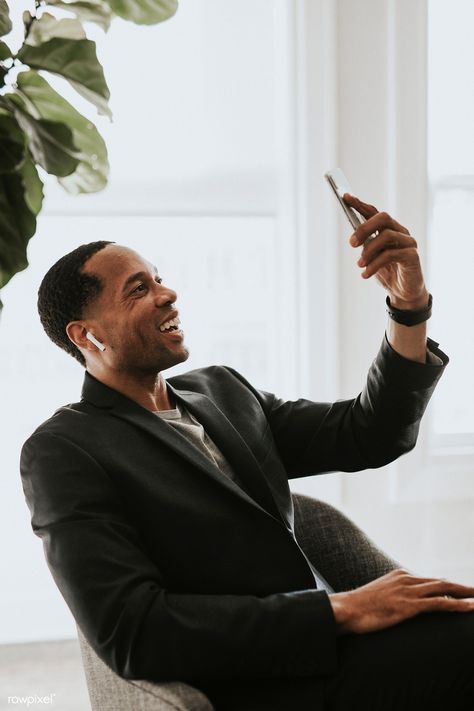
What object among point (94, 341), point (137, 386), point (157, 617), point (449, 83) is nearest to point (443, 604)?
point (157, 617)

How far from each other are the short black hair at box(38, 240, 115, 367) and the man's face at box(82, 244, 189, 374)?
0.05 feet

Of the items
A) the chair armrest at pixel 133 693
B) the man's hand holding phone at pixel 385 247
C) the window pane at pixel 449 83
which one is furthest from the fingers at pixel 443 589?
the window pane at pixel 449 83

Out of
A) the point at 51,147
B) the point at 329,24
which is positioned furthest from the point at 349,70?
the point at 51,147

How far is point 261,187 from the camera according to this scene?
2.81 meters

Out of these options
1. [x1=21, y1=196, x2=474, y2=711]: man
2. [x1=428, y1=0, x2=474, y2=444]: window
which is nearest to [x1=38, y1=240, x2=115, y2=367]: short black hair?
[x1=21, y1=196, x2=474, y2=711]: man

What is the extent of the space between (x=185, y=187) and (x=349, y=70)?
717 mm

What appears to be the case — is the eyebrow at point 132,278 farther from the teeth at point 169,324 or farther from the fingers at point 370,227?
the fingers at point 370,227

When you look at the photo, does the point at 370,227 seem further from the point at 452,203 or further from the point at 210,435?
the point at 452,203

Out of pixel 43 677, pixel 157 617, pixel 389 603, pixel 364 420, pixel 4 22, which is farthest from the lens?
pixel 43 677

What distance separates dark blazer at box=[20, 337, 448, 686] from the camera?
1200 millimetres

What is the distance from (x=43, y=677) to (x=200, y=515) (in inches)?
59.7

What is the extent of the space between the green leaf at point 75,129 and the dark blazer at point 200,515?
610 millimetres

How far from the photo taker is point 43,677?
2.56 m

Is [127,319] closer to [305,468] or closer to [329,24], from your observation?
[305,468]
